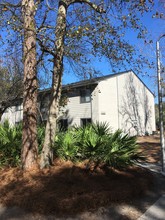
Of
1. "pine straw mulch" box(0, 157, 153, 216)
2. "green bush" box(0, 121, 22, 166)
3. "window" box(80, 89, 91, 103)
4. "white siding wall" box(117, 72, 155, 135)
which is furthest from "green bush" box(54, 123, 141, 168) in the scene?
"white siding wall" box(117, 72, 155, 135)

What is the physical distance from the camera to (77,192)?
5250mm

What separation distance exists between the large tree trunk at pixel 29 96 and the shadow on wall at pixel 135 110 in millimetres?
16473

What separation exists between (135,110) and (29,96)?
2016 cm

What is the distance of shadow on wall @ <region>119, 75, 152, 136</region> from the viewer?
23578 millimetres

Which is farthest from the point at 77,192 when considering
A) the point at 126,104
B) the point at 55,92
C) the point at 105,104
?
the point at 126,104

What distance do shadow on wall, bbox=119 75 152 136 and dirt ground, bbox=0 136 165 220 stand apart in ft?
54.3

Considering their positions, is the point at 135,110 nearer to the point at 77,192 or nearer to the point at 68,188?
the point at 68,188

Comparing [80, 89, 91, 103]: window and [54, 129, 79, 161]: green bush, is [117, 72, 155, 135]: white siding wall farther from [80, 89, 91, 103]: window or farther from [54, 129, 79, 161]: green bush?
[54, 129, 79, 161]: green bush

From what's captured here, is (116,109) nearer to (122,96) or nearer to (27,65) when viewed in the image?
(122,96)

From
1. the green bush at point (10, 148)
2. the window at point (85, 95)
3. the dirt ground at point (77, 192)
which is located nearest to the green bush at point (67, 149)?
the dirt ground at point (77, 192)

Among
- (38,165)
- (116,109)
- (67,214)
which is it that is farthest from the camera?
(116,109)

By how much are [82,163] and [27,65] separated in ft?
12.0

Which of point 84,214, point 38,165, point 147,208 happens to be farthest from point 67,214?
point 38,165

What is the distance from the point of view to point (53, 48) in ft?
23.7
